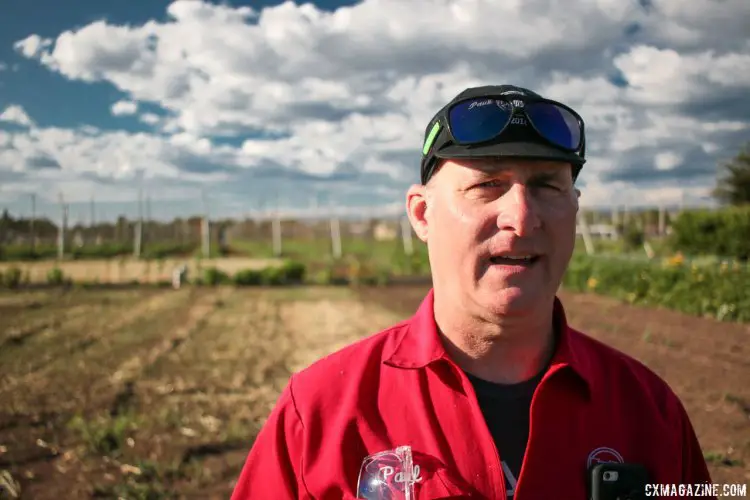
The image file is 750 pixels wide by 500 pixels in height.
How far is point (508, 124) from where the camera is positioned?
5.30 ft

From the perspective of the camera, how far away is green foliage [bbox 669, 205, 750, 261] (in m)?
15.8

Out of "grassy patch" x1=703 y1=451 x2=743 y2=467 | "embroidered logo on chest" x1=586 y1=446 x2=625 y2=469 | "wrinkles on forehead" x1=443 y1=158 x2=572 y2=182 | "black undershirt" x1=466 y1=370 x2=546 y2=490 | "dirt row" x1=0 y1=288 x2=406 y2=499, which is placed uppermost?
"wrinkles on forehead" x1=443 y1=158 x2=572 y2=182

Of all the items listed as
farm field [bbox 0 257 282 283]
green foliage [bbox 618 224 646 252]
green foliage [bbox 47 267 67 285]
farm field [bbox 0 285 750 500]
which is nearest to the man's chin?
farm field [bbox 0 285 750 500]

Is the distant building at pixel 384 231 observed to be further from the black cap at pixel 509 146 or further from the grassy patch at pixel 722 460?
the black cap at pixel 509 146

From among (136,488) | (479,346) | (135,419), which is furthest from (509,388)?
(135,419)

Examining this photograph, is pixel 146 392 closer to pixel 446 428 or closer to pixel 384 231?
pixel 446 428

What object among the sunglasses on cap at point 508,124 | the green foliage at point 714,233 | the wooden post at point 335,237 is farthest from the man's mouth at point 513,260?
the wooden post at point 335,237

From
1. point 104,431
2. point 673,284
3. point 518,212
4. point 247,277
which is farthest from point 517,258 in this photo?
point 247,277

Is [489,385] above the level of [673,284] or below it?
above

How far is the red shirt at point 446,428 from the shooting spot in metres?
1.56

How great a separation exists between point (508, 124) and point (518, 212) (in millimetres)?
226

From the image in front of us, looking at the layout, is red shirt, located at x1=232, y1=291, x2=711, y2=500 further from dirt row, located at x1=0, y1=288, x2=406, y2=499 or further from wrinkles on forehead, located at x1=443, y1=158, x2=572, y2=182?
dirt row, located at x1=0, y1=288, x2=406, y2=499

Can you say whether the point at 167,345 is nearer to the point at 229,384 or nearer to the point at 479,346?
the point at 229,384

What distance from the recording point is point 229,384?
7543 millimetres
